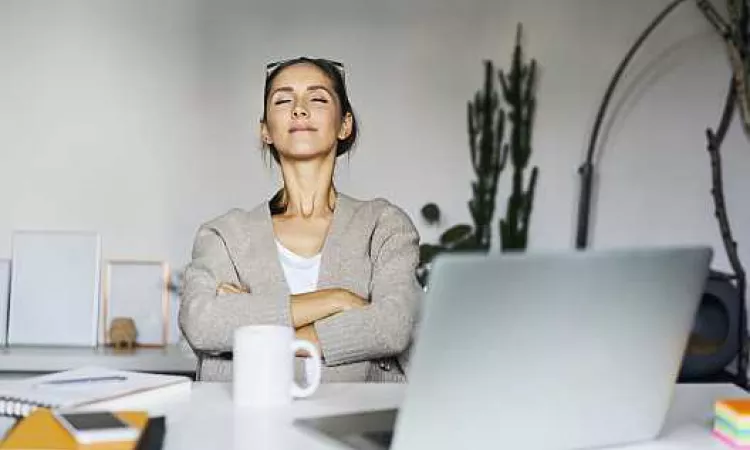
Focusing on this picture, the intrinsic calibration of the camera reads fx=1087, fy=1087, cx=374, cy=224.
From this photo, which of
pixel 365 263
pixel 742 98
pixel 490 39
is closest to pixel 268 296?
pixel 365 263

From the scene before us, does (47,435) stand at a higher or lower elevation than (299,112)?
lower

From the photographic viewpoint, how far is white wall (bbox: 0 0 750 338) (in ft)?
11.2

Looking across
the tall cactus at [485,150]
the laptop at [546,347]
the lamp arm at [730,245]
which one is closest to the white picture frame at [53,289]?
the tall cactus at [485,150]

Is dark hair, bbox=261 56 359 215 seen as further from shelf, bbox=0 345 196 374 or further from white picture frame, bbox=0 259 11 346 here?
white picture frame, bbox=0 259 11 346

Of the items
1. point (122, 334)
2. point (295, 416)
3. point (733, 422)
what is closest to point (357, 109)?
point (122, 334)

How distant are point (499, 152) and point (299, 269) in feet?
5.50

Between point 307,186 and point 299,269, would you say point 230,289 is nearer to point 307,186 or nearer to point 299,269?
point 299,269

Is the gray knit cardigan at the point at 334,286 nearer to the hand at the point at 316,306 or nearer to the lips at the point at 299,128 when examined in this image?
the hand at the point at 316,306

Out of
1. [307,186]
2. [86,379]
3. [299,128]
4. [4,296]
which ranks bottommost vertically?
[4,296]

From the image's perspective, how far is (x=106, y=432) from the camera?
1.25m

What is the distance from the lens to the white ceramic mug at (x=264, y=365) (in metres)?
1.49

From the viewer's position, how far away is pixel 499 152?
3.52m

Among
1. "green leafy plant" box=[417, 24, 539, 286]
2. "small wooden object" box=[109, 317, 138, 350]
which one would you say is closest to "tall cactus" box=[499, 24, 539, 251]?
"green leafy plant" box=[417, 24, 539, 286]

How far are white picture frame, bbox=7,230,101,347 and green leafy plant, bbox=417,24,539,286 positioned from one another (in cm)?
109
